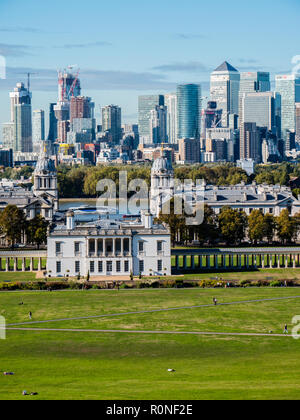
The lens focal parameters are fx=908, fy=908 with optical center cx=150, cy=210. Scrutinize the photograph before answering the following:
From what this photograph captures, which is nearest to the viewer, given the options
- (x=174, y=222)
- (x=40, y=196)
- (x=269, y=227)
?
(x=174, y=222)

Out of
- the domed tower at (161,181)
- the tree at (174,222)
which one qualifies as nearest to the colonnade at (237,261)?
the tree at (174,222)

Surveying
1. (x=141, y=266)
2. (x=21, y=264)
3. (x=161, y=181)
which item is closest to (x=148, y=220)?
(x=141, y=266)

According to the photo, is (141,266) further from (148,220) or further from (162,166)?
(162,166)

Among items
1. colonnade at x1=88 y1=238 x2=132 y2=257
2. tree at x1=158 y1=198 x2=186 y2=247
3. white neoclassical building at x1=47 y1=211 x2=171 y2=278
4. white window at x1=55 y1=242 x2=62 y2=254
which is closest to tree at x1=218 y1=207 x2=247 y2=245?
tree at x1=158 y1=198 x2=186 y2=247

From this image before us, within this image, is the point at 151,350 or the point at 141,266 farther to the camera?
the point at 141,266

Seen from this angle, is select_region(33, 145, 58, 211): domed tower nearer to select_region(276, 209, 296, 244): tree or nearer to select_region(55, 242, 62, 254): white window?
select_region(276, 209, 296, 244): tree
